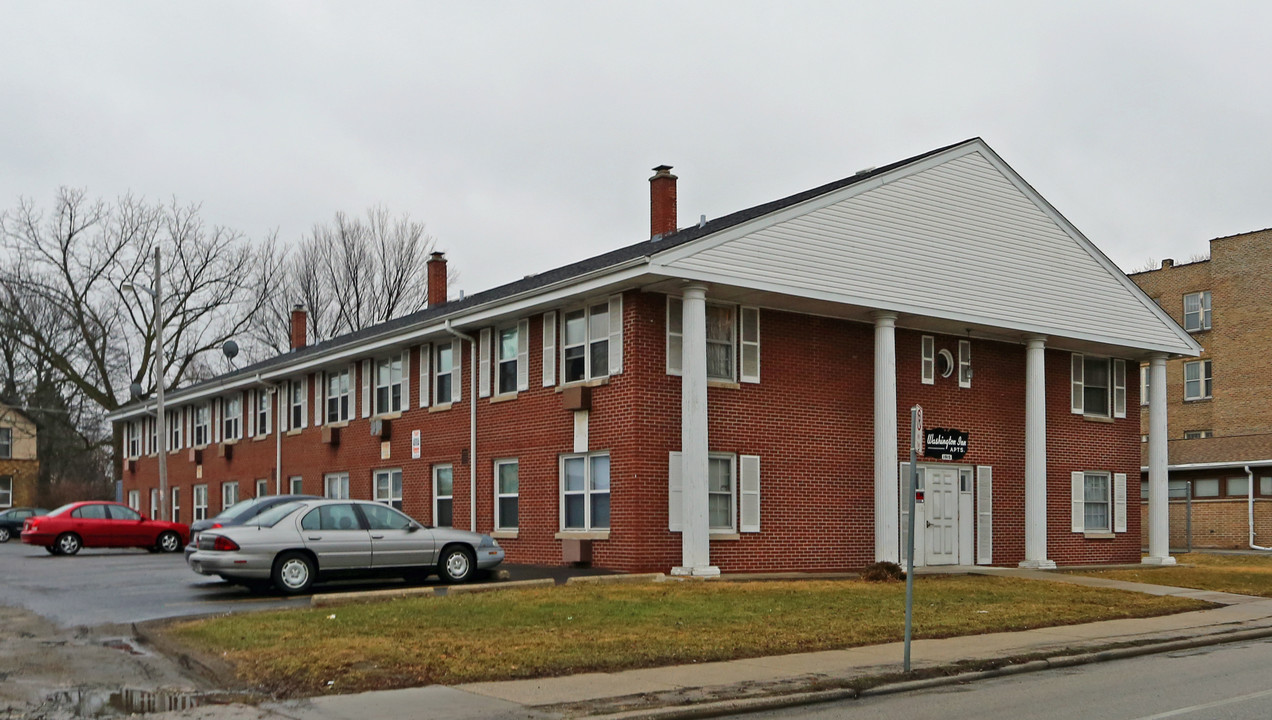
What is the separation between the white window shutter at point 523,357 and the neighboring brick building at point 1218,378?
27.4 metres

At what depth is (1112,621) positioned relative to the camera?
18109 millimetres

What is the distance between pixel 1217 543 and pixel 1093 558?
49.9 ft

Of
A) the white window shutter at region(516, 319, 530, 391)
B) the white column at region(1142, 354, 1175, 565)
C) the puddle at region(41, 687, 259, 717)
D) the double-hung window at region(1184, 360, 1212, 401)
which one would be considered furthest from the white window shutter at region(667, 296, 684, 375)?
the double-hung window at region(1184, 360, 1212, 401)

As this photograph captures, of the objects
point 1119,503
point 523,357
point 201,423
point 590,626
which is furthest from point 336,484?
point 590,626

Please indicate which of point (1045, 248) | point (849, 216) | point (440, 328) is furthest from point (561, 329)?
point (1045, 248)

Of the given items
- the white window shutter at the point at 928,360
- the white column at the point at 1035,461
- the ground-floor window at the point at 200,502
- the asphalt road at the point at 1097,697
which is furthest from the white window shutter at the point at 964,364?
the ground-floor window at the point at 200,502

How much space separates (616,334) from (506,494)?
5.25m

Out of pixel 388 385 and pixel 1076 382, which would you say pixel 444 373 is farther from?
pixel 1076 382

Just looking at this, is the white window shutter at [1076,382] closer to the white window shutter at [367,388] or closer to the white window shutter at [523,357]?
the white window shutter at [523,357]

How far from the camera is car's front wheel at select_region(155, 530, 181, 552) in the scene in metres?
34.3

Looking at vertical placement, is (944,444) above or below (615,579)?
above

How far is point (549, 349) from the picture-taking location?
82.6 ft

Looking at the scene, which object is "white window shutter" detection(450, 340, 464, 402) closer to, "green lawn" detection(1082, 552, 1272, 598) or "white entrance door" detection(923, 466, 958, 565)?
"white entrance door" detection(923, 466, 958, 565)

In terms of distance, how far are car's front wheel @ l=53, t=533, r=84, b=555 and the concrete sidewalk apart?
2482cm
